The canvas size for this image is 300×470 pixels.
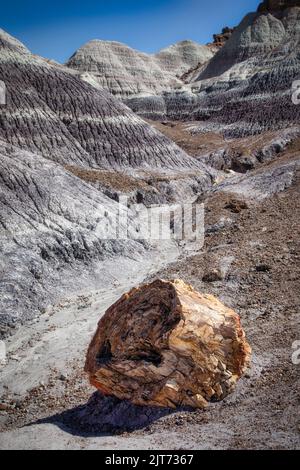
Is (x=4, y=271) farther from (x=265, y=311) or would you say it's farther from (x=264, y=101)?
(x=264, y=101)

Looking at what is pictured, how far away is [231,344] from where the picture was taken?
804 cm

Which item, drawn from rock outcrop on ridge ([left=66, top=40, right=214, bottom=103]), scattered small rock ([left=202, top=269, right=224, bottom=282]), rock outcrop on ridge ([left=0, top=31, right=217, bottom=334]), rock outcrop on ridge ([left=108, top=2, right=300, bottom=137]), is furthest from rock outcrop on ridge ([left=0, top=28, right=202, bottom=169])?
rock outcrop on ridge ([left=66, top=40, right=214, bottom=103])

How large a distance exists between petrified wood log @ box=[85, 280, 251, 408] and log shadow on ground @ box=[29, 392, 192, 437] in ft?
0.53

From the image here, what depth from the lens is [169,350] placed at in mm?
7688

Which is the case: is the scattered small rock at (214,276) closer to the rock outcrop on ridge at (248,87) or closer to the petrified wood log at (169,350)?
the petrified wood log at (169,350)

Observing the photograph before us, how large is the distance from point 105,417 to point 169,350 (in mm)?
1904

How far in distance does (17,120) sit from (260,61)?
42.2 meters

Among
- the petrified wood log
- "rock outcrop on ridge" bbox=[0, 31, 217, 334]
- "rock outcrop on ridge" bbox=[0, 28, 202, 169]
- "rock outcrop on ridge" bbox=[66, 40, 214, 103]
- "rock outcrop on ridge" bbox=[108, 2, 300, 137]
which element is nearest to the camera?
the petrified wood log

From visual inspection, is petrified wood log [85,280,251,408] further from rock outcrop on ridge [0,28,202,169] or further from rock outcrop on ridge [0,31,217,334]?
rock outcrop on ridge [0,28,202,169]

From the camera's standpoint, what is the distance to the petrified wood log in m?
7.64

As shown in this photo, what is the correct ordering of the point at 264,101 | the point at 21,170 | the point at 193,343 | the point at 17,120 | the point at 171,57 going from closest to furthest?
the point at 193,343 < the point at 21,170 < the point at 17,120 < the point at 264,101 < the point at 171,57

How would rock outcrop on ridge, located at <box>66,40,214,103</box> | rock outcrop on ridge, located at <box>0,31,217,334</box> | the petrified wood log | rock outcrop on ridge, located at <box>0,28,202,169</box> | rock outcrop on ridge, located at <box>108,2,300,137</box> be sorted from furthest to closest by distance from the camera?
rock outcrop on ridge, located at <box>66,40,214,103</box>
rock outcrop on ridge, located at <box>108,2,300,137</box>
rock outcrop on ridge, located at <box>0,28,202,169</box>
rock outcrop on ridge, located at <box>0,31,217,334</box>
the petrified wood log

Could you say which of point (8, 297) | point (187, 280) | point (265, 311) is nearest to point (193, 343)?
point (265, 311)

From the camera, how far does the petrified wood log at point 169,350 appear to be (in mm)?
7645
